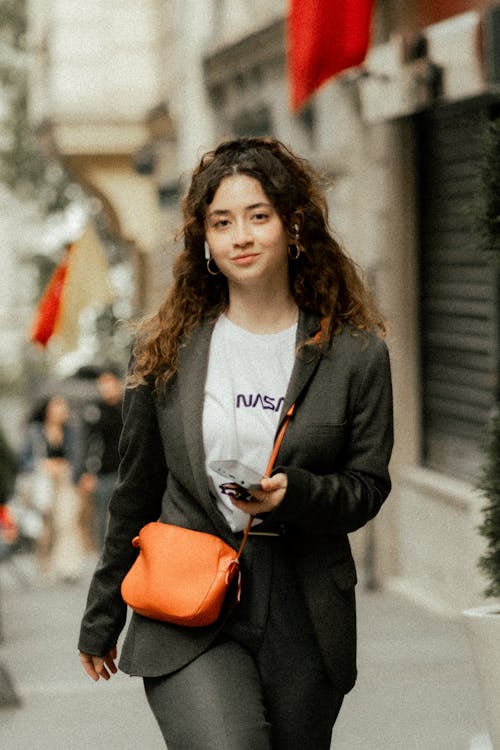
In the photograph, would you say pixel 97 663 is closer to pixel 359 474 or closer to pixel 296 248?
pixel 359 474

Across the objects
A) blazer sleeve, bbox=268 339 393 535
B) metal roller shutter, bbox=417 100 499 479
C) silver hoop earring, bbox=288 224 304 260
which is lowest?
metal roller shutter, bbox=417 100 499 479

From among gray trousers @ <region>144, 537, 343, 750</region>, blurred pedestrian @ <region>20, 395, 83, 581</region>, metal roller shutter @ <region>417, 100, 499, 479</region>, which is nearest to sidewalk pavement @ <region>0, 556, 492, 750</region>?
metal roller shutter @ <region>417, 100, 499, 479</region>

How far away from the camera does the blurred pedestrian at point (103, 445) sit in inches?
653

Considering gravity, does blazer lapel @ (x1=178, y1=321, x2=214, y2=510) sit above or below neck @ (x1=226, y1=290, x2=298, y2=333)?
below

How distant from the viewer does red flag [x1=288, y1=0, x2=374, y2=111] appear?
10.1 metres

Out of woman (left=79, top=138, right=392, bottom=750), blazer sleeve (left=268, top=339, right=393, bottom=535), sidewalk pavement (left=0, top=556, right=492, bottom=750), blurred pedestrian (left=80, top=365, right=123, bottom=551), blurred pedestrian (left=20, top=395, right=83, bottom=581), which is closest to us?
blazer sleeve (left=268, top=339, right=393, bottom=535)

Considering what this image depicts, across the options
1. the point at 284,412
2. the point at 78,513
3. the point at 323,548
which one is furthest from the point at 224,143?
the point at 78,513

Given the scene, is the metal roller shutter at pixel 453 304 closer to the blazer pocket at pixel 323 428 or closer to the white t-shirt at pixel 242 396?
the white t-shirt at pixel 242 396

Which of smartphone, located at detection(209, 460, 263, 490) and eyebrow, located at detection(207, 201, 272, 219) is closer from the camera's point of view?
smartphone, located at detection(209, 460, 263, 490)

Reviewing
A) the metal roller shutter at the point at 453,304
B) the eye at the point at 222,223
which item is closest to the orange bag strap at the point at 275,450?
the eye at the point at 222,223

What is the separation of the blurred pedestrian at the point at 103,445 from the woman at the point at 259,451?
1231cm

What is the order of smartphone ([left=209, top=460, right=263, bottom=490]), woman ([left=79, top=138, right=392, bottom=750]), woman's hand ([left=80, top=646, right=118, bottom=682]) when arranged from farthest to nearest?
woman's hand ([left=80, top=646, right=118, bottom=682]), woman ([left=79, top=138, right=392, bottom=750]), smartphone ([left=209, top=460, right=263, bottom=490])

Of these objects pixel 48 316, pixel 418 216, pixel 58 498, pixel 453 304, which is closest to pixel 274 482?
pixel 453 304

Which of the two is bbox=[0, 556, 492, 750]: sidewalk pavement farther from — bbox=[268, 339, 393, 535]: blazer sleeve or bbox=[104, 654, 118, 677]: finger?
bbox=[268, 339, 393, 535]: blazer sleeve
